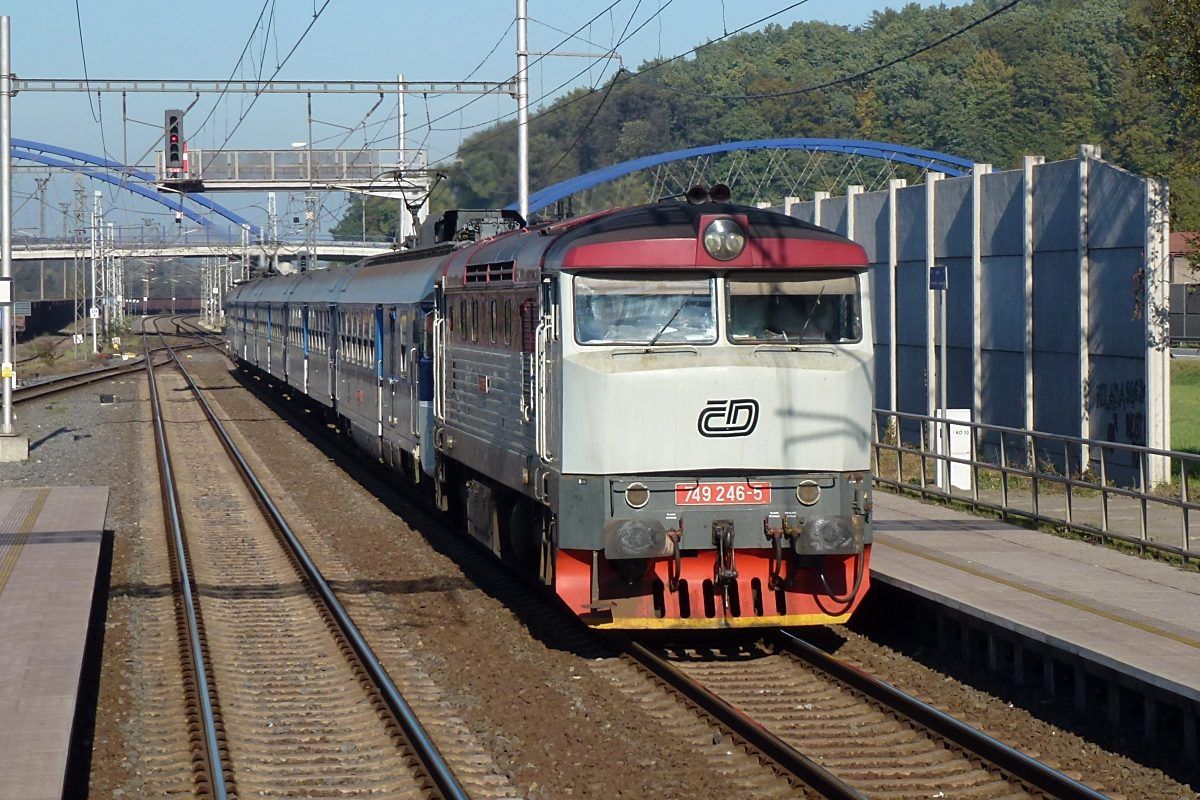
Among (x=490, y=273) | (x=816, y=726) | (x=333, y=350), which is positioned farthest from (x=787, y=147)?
(x=816, y=726)

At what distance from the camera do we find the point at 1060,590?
38.1 feet

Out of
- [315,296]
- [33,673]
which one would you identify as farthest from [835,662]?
[315,296]

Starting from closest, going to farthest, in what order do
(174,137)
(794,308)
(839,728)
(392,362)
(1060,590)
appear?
(839,728)
(794,308)
(1060,590)
(392,362)
(174,137)

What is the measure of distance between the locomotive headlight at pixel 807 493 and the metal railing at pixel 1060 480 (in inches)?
140

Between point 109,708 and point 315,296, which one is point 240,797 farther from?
point 315,296

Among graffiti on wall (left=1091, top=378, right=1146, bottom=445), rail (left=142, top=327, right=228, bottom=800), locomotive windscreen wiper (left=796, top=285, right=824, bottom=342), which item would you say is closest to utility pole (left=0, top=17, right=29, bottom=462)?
rail (left=142, top=327, right=228, bottom=800)

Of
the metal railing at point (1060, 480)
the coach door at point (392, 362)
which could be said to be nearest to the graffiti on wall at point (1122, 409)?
the metal railing at point (1060, 480)

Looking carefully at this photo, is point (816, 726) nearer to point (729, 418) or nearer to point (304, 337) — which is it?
point (729, 418)

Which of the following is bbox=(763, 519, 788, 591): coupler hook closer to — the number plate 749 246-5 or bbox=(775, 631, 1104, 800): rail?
the number plate 749 246-5

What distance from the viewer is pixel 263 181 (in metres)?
42.9

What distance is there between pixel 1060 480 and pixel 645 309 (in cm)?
547

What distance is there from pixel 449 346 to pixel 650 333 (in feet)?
16.0

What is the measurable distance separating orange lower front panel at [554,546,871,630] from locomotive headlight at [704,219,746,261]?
7.09 feet

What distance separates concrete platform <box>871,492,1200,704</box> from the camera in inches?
367
